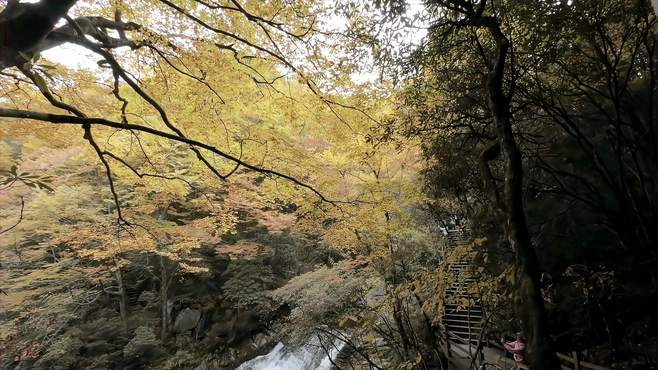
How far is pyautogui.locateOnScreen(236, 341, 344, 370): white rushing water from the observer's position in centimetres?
1252

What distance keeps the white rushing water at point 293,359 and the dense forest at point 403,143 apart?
1.32 meters

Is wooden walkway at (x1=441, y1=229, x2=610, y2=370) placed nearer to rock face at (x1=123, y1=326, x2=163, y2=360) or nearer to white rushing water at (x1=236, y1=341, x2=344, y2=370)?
white rushing water at (x1=236, y1=341, x2=344, y2=370)

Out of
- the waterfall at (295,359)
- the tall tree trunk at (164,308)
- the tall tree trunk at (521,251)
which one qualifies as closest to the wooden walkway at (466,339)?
the tall tree trunk at (521,251)

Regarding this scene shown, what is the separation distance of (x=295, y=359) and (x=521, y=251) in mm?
12198

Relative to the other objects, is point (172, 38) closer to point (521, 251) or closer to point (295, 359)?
point (521, 251)

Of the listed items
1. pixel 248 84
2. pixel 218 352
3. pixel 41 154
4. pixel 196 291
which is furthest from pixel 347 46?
pixel 196 291

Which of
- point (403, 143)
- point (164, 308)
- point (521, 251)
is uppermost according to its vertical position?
point (403, 143)

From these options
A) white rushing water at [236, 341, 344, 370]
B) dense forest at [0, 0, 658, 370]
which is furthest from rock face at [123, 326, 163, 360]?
white rushing water at [236, 341, 344, 370]

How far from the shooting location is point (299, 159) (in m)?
6.96

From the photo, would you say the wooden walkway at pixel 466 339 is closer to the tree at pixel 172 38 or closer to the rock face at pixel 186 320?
the tree at pixel 172 38

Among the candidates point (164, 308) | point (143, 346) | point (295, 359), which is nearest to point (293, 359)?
point (295, 359)

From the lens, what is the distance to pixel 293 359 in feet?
43.3

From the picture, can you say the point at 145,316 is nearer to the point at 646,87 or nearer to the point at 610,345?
the point at 610,345

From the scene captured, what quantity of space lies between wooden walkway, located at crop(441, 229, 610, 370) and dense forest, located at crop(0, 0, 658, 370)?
8 centimetres
